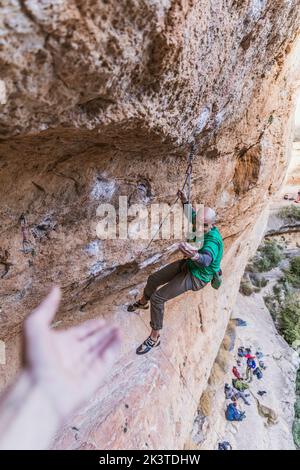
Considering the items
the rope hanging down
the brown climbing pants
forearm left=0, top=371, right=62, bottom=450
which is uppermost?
the rope hanging down

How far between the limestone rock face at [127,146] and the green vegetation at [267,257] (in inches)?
312

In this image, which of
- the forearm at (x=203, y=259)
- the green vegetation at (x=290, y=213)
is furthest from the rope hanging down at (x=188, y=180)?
the green vegetation at (x=290, y=213)

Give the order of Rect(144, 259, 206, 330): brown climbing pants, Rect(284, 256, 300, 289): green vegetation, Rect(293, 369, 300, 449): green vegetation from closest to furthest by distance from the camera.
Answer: Rect(144, 259, 206, 330): brown climbing pants
Rect(293, 369, 300, 449): green vegetation
Rect(284, 256, 300, 289): green vegetation

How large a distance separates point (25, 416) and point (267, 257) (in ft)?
47.5

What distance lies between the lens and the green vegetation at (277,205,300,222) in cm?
1518

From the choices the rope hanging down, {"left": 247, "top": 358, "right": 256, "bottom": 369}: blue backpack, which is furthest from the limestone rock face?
{"left": 247, "top": 358, "right": 256, "bottom": 369}: blue backpack

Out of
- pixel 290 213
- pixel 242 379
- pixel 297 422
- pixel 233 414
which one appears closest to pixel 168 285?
pixel 233 414

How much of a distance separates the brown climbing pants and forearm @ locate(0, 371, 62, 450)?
3031 millimetres

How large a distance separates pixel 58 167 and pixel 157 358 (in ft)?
12.2

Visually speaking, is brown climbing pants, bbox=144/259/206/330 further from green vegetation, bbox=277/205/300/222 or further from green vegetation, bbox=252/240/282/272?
green vegetation, bbox=277/205/300/222

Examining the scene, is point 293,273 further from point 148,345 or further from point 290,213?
point 148,345

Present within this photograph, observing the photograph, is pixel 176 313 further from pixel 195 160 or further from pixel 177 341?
pixel 195 160

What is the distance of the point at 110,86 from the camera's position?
81.7 inches

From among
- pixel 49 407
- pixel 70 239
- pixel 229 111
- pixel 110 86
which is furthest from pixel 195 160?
pixel 49 407
